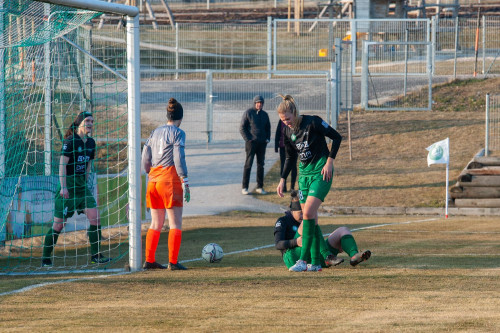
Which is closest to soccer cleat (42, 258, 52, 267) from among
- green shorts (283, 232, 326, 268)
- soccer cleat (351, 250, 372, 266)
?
green shorts (283, 232, 326, 268)

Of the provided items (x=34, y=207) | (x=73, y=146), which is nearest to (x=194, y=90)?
(x=34, y=207)

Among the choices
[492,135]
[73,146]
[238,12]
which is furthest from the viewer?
[238,12]

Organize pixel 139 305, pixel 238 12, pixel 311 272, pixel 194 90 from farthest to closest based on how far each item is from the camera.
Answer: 1. pixel 238 12
2. pixel 194 90
3. pixel 311 272
4. pixel 139 305

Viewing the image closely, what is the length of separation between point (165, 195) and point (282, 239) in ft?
4.54

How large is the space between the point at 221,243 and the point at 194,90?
457 inches

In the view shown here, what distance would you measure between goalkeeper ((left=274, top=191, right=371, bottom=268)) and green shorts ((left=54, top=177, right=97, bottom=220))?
2483 millimetres

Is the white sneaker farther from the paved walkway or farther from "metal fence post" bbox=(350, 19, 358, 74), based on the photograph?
"metal fence post" bbox=(350, 19, 358, 74)

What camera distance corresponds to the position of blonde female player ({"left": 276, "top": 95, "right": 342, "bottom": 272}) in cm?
791

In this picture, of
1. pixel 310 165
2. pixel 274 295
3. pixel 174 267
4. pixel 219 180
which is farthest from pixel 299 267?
pixel 219 180

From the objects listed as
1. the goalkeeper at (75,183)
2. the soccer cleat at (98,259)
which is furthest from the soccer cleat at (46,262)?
the soccer cleat at (98,259)

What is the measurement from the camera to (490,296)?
6.51 metres

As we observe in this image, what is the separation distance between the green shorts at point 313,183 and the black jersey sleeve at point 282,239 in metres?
0.48

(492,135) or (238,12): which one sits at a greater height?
(238,12)

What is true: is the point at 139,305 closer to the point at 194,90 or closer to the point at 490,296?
the point at 490,296
